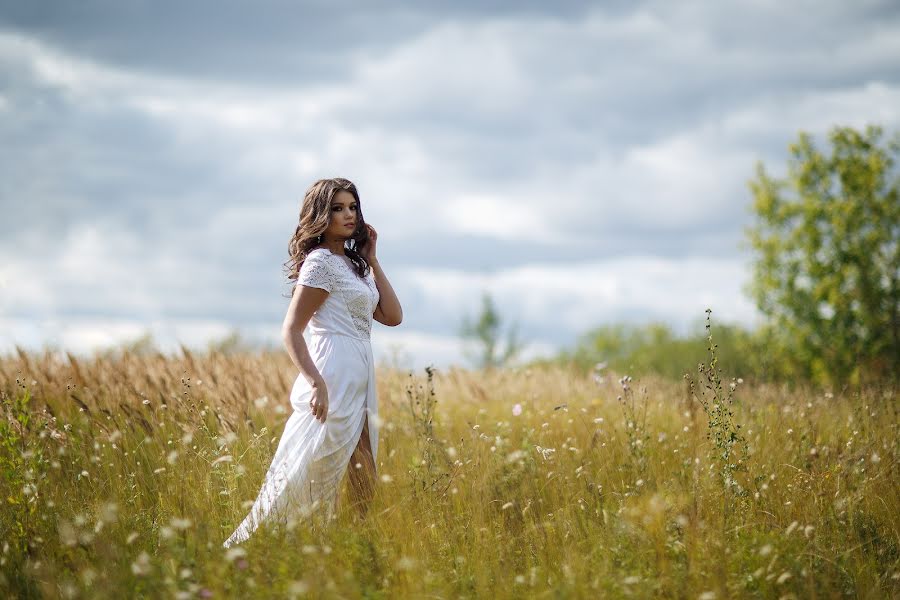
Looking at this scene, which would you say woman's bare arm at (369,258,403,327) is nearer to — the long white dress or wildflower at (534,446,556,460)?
the long white dress

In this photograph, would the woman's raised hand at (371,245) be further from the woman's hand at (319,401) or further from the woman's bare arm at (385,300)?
the woman's hand at (319,401)

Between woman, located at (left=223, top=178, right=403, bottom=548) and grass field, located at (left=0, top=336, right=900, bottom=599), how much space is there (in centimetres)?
24

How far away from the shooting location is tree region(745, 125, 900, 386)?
18469 mm

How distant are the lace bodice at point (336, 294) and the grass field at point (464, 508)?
2.71ft

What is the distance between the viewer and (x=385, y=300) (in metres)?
5.85

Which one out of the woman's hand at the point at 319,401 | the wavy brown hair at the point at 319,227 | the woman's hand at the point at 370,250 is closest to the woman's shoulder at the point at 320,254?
the wavy brown hair at the point at 319,227

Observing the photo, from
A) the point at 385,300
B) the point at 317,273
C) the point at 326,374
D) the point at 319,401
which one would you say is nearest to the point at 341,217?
the point at 317,273

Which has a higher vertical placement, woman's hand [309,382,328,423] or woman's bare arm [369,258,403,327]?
woman's bare arm [369,258,403,327]

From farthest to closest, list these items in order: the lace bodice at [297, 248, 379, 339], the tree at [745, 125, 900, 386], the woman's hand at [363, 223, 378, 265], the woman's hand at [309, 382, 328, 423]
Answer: the tree at [745, 125, 900, 386] → the woman's hand at [363, 223, 378, 265] → the lace bodice at [297, 248, 379, 339] → the woman's hand at [309, 382, 328, 423]

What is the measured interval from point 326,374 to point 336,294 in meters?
0.56

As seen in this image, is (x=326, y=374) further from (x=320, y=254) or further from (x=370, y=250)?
(x=370, y=250)

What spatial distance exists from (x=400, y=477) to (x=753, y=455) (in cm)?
288

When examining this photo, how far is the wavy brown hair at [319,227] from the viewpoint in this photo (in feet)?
18.4

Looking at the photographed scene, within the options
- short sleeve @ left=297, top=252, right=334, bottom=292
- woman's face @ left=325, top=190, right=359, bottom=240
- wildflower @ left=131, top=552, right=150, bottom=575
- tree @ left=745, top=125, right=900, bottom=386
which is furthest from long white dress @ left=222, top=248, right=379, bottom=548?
tree @ left=745, top=125, right=900, bottom=386
